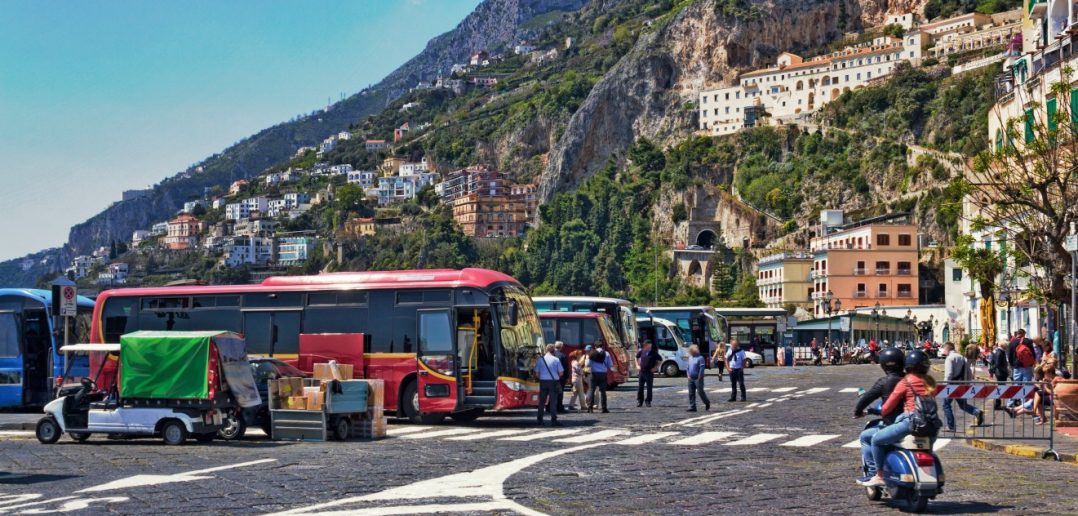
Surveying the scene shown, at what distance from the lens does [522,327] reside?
26328 mm

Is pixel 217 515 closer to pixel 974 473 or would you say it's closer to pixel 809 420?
pixel 974 473

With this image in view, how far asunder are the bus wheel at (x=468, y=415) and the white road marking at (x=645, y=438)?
222 inches

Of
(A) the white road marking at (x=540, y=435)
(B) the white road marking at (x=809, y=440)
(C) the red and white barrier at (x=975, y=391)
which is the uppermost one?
(C) the red and white barrier at (x=975, y=391)

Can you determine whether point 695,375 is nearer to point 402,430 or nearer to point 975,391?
point 402,430

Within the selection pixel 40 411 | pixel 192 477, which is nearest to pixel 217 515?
pixel 192 477

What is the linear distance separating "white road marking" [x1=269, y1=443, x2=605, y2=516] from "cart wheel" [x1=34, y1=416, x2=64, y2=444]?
8776 mm

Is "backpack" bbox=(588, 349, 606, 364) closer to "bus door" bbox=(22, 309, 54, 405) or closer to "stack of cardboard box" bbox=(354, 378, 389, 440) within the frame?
"stack of cardboard box" bbox=(354, 378, 389, 440)

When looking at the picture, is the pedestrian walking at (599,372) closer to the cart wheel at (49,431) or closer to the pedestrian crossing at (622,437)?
the pedestrian crossing at (622,437)

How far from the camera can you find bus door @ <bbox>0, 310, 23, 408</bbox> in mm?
30797

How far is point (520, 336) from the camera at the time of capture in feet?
85.5

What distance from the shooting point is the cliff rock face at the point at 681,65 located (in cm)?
18475

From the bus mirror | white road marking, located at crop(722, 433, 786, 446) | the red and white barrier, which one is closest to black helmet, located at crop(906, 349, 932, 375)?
the red and white barrier

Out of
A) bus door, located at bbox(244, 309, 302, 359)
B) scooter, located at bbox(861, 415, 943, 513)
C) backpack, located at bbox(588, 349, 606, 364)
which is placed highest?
bus door, located at bbox(244, 309, 302, 359)

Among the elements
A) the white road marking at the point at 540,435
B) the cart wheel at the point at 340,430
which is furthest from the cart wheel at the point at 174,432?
the white road marking at the point at 540,435
